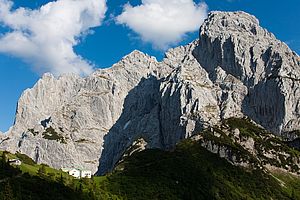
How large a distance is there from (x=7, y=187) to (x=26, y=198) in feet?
42.6

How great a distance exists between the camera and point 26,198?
197m

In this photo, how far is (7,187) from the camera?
186m
